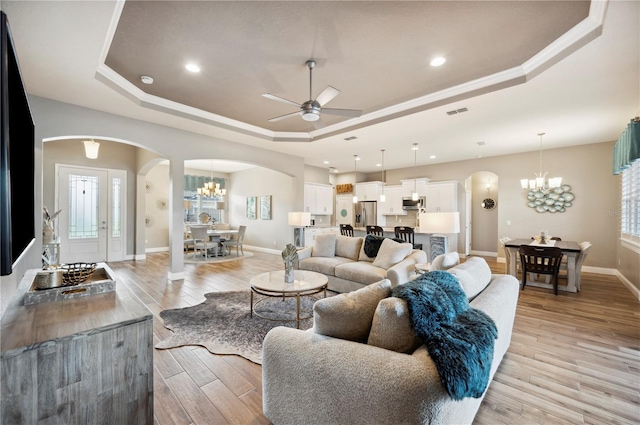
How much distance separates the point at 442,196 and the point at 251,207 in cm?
617

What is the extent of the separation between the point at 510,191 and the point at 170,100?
26.0 feet

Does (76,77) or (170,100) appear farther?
(170,100)

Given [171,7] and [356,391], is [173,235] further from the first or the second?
[356,391]

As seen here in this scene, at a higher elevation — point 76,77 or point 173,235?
point 76,77

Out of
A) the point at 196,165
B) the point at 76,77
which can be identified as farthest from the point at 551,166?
the point at 196,165

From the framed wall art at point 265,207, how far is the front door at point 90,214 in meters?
3.75

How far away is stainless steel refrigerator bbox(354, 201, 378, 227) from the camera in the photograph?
9.52m

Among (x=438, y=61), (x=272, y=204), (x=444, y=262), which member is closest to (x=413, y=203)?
(x=272, y=204)

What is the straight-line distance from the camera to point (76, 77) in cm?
313

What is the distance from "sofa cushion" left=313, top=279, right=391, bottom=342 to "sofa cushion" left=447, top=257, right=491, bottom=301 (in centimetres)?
86

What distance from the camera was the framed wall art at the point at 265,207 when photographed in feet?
28.8

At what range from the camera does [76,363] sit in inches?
49.3

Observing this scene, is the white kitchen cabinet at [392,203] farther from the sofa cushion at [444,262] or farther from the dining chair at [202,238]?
the sofa cushion at [444,262]

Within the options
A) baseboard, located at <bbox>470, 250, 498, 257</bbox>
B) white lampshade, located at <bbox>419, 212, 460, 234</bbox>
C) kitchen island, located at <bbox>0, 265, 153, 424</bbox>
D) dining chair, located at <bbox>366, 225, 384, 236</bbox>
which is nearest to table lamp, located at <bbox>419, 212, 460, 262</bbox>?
white lampshade, located at <bbox>419, 212, 460, 234</bbox>
